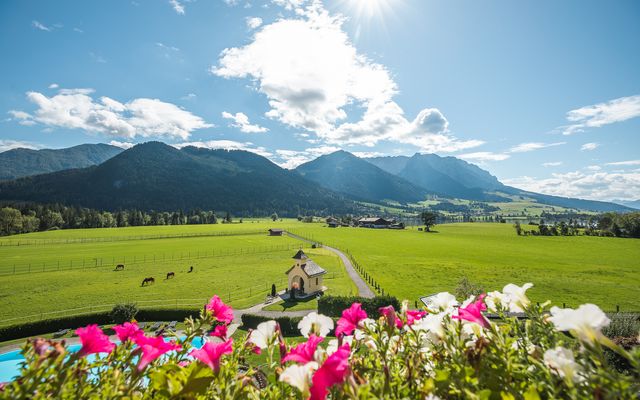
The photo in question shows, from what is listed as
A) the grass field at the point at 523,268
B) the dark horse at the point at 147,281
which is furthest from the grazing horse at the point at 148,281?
the grass field at the point at 523,268

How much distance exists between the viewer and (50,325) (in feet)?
101

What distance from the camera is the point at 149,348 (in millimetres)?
2006

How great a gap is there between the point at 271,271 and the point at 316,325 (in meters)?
57.1

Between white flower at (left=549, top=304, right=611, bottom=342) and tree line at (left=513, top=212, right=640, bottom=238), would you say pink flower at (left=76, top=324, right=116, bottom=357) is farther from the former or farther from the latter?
tree line at (left=513, top=212, right=640, bottom=238)

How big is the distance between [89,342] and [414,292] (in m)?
45.3

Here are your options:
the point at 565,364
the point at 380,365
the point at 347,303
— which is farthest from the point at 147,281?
the point at 565,364

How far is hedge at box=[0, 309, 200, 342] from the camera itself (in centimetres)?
2920

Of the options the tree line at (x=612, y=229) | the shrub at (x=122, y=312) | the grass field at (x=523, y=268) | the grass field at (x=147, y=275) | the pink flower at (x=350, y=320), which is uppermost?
the pink flower at (x=350, y=320)

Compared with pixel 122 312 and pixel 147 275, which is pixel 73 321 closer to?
pixel 122 312

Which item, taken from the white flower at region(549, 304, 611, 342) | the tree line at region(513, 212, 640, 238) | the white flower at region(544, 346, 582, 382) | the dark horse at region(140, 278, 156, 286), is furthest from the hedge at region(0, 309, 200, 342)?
the tree line at region(513, 212, 640, 238)

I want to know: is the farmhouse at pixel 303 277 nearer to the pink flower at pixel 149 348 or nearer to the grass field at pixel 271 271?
the grass field at pixel 271 271

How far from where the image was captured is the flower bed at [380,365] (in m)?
1.51

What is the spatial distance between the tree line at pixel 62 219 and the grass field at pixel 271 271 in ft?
156

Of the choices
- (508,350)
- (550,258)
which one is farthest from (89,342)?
(550,258)
